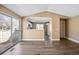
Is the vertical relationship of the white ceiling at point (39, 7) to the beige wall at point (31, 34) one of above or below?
above

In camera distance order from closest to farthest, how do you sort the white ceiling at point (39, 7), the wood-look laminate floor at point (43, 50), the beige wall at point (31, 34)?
the wood-look laminate floor at point (43, 50) → the white ceiling at point (39, 7) → the beige wall at point (31, 34)

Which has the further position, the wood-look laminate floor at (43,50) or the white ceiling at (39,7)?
the white ceiling at (39,7)

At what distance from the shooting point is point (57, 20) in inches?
335

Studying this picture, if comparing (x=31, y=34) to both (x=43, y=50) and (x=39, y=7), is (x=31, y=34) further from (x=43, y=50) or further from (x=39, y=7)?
(x=43, y=50)

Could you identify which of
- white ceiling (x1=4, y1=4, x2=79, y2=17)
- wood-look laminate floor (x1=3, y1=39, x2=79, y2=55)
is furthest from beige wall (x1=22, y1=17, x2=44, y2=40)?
wood-look laminate floor (x1=3, y1=39, x2=79, y2=55)

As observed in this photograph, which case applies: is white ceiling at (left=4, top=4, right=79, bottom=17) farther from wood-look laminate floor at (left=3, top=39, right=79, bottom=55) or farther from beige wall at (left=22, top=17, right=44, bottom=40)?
beige wall at (left=22, top=17, right=44, bottom=40)

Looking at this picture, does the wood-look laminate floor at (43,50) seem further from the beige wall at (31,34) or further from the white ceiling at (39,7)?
the beige wall at (31,34)

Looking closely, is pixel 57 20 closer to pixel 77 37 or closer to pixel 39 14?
pixel 39 14

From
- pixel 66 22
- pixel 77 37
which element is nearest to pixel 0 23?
pixel 77 37

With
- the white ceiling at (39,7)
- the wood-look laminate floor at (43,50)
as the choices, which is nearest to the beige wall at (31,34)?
the white ceiling at (39,7)

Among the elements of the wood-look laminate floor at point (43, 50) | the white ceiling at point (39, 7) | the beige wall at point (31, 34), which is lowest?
the wood-look laminate floor at point (43, 50)

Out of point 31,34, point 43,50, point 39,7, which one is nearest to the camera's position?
point 43,50

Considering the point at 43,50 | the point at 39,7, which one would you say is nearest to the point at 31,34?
the point at 39,7
